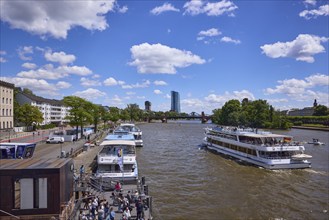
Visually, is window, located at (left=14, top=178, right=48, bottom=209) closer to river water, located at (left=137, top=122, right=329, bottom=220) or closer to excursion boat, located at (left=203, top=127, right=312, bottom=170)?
river water, located at (left=137, top=122, right=329, bottom=220)

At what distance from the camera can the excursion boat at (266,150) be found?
1734 inches

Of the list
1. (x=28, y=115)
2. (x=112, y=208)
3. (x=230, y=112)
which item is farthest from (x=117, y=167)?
(x=230, y=112)

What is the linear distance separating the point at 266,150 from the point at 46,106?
121 metres

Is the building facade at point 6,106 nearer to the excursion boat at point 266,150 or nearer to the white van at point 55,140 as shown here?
the white van at point 55,140

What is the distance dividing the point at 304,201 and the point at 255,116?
14170 cm

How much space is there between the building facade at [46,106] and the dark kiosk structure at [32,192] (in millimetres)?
102123

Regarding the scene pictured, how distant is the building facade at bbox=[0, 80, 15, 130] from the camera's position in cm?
8017

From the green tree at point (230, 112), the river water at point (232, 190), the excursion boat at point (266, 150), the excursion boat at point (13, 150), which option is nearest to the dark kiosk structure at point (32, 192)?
the river water at point (232, 190)

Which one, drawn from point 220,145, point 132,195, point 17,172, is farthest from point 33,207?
point 220,145


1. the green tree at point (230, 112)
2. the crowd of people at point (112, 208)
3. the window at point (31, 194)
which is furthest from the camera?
the green tree at point (230, 112)

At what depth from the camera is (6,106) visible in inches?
3263

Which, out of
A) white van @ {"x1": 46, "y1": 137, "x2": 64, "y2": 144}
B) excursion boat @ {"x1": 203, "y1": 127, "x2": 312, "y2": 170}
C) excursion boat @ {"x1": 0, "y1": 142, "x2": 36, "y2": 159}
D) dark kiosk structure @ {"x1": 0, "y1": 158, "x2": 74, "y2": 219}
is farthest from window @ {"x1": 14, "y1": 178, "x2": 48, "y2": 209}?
white van @ {"x1": 46, "y1": 137, "x2": 64, "y2": 144}

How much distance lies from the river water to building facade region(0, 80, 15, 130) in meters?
51.8

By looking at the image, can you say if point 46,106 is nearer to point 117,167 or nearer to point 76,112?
point 76,112
